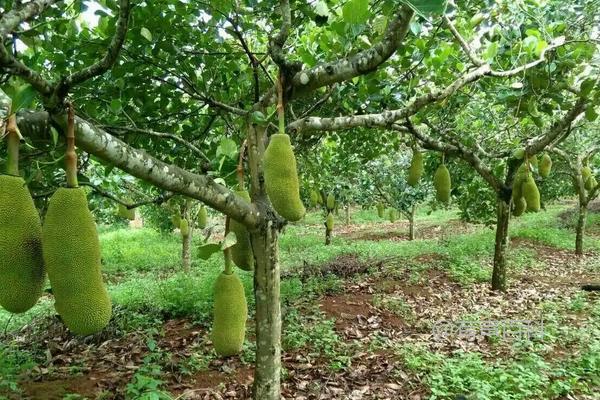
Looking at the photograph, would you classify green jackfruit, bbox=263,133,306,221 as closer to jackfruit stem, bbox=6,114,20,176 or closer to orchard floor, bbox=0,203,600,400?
jackfruit stem, bbox=6,114,20,176

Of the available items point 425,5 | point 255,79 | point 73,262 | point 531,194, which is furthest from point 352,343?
point 425,5

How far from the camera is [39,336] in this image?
12.9 feet

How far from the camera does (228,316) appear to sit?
172cm

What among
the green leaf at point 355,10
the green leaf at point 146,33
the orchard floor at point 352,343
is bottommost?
the orchard floor at point 352,343

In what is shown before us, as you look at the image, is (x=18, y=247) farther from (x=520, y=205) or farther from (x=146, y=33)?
(x=520, y=205)

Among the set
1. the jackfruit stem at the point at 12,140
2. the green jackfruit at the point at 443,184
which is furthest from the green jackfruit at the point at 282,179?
the green jackfruit at the point at 443,184

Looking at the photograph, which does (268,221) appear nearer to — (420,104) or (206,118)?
(420,104)

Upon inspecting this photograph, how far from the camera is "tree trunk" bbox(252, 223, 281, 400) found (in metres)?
1.95

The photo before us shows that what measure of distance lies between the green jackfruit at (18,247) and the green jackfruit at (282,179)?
2.39 ft

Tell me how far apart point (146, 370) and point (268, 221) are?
183 centimetres

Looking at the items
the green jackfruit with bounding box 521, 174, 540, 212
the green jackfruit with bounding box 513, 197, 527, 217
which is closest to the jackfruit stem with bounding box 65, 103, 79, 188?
the green jackfruit with bounding box 521, 174, 540, 212

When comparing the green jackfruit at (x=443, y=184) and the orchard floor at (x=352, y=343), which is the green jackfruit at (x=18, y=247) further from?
the green jackfruit at (x=443, y=184)

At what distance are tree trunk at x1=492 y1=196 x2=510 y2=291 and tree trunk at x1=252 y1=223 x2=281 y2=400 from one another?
395 cm

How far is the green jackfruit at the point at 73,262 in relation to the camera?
93cm
